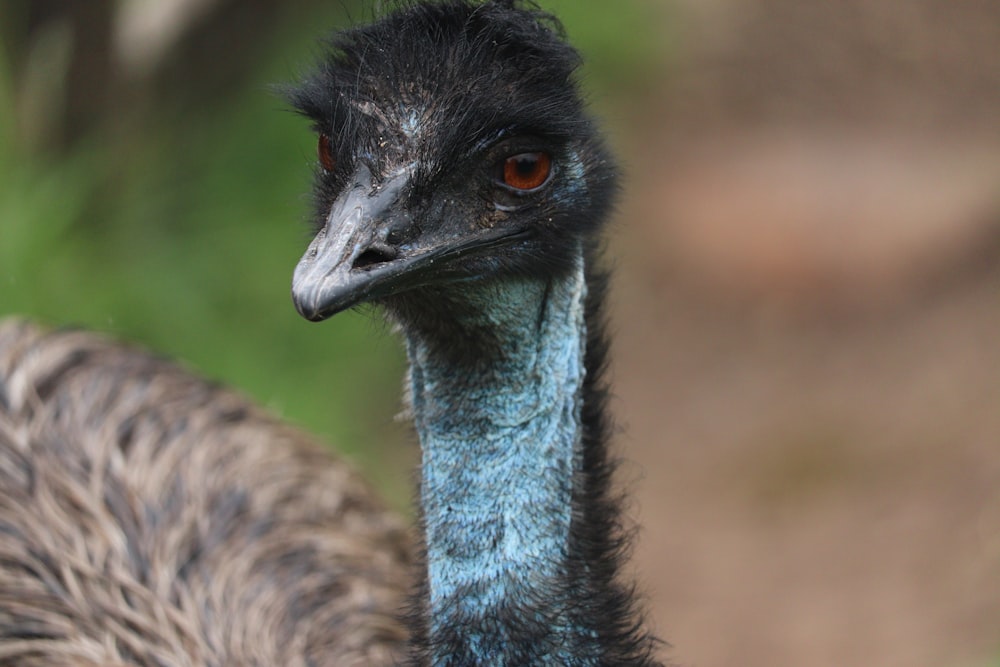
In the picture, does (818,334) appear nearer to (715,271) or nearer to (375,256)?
(715,271)

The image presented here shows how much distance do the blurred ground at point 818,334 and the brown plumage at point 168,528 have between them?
7.01 feet

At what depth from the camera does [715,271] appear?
22.0 feet

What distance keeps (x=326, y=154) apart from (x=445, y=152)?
23cm

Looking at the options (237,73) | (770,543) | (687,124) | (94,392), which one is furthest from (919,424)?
(94,392)

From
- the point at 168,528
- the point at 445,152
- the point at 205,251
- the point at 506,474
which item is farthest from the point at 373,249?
the point at 205,251

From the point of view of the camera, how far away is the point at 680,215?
271 inches

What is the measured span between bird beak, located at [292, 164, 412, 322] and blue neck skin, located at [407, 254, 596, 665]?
0.76 ft

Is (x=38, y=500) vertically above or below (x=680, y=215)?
below

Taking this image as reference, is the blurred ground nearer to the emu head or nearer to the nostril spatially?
the emu head

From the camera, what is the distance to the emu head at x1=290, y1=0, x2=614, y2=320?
198 centimetres

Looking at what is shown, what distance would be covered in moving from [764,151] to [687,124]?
0.49 m

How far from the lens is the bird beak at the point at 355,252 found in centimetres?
185

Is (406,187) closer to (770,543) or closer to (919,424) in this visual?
(770,543)

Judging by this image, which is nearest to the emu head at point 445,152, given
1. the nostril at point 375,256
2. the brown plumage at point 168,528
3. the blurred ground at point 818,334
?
the nostril at point 375,256
